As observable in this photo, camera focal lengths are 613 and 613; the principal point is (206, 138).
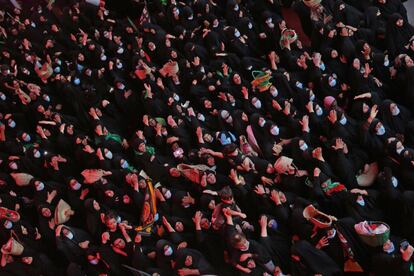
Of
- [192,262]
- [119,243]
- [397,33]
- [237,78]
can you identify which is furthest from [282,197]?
[397,33]

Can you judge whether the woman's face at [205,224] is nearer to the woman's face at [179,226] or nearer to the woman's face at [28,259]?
the woman's face at [179,226]

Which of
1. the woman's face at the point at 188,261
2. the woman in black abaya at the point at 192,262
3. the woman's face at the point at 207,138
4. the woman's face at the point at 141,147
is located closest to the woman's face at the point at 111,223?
the woman in black abaya at the point at 192,262

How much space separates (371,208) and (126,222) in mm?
2030

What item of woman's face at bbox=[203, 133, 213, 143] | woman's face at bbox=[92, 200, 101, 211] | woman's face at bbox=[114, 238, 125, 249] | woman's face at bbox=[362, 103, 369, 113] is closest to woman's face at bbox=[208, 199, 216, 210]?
woman's face at bbox=[114, 238, 125, 249]

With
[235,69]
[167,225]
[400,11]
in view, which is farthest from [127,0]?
[167,225]

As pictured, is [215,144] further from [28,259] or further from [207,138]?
[28,259]

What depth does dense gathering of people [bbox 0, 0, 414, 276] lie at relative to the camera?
4.68 m

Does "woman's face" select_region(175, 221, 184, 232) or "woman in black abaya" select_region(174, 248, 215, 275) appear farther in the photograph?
"woman's face" select_region(175, 221, 184, 232)

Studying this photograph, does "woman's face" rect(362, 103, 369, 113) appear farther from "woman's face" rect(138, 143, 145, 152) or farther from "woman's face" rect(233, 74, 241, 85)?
"woman's face" rect(138, 143, 145, 152)

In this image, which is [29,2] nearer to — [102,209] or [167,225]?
[102,209]

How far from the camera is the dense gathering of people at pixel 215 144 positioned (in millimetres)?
4676

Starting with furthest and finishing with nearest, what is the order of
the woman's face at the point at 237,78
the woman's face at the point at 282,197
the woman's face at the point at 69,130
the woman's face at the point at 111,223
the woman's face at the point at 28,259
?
1. the woman's face at the point at 69,130
2. the woman's face at the point at 237,78
3. the woman's face at the point at 28,259
4. the woman's face at the point at 111,223
5. the woman's face at the point at 282,197

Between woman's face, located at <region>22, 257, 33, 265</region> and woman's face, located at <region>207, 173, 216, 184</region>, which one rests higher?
woman's face, located at <region>207, 173, 216, 184</region>

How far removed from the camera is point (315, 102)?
18.7 ft
